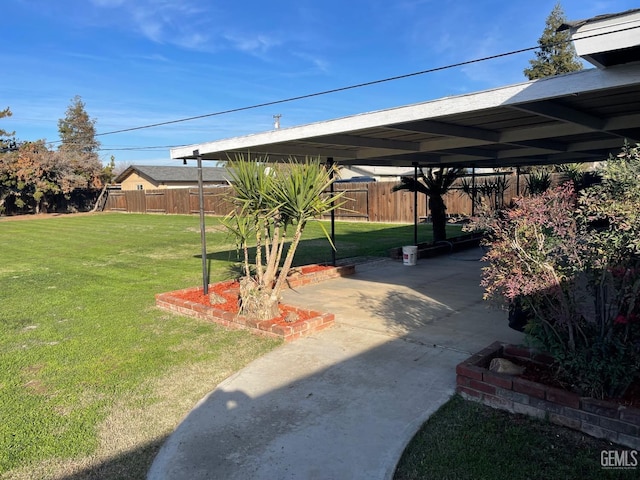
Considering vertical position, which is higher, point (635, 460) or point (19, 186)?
point (19, 186)

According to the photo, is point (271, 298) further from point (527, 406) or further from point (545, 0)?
point (545, 0)

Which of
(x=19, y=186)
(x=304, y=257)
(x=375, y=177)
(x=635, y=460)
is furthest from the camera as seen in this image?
(x=375, y=177)

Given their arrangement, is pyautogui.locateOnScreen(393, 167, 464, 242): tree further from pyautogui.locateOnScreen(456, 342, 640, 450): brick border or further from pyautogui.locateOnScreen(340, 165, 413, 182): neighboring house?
pyautogui.locateOnScreen(340, 165, 413, 182): neighboring house

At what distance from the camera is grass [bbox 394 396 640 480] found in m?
2.71

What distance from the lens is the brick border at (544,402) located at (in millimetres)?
2949

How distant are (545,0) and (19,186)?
32680mm

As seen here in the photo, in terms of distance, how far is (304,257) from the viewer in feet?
38.6

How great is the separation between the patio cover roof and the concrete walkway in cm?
242

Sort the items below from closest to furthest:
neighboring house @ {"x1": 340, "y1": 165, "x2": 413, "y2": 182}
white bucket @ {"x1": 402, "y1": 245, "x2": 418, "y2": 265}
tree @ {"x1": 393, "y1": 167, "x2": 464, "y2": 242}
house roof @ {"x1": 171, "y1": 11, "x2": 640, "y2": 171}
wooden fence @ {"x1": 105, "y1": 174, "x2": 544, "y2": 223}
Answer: house roof @ {"x1": 171, "y1": 11, "x2": 640, "y2": 171}
white bucket @ {"x1": 402, "y1": 245, "x2": 418, "y2": 265}
tree @ {"x1": 393, "y1": 167, "x2": 464, "y2": 242}
wooden fence @ {"x1": 105, "y1": 174, "x2": 544, "y2": 223}
neighboring house @ {"x1": 340, "y1": 165, "x2": 413, "y2": 182}

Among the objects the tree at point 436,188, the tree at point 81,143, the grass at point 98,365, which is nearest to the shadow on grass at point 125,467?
the grass at point 98,365

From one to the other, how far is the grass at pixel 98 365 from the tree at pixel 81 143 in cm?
2644

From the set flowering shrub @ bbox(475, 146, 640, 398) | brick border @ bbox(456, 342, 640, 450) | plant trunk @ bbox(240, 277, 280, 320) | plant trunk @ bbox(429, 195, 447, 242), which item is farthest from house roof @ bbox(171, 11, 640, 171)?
plant trunk @ bbox(429, 195, 447, 242)

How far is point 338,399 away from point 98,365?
2.56m

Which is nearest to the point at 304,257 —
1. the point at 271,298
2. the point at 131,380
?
the point at 271,298
